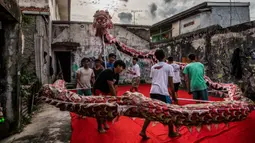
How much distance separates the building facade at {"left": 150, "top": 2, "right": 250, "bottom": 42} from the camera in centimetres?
1611

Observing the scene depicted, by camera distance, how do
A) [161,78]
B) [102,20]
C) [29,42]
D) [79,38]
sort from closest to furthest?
1. [161,78]
2. [102,20]
3. [29,42]
4. [79,38]

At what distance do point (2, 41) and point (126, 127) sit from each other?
325 cm

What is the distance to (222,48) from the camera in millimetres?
8969

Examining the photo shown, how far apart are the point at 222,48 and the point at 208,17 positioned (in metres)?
8.22

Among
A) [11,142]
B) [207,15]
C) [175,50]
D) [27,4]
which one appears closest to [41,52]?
[27,4]

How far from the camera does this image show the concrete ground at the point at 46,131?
3.99m

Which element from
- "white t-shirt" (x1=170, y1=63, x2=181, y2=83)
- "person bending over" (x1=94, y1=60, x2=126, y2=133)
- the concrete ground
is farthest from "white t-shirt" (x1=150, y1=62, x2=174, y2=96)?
A: "white t-shirt" (x1=170, y1=63, x2=181, y2=83)

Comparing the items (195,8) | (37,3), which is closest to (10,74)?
(37,3)

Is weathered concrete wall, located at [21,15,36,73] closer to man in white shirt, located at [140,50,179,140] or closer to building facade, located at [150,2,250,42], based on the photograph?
man in white shirt, located at [140,50,179,140]

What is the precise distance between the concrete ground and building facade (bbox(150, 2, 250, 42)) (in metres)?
12.0

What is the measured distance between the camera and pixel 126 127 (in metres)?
4.74

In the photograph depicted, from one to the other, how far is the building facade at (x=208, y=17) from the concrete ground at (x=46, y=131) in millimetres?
12024

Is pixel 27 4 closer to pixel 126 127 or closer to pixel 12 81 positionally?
pixel 12 81

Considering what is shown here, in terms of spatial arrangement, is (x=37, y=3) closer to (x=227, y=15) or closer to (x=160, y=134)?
(x=160, y=134)
